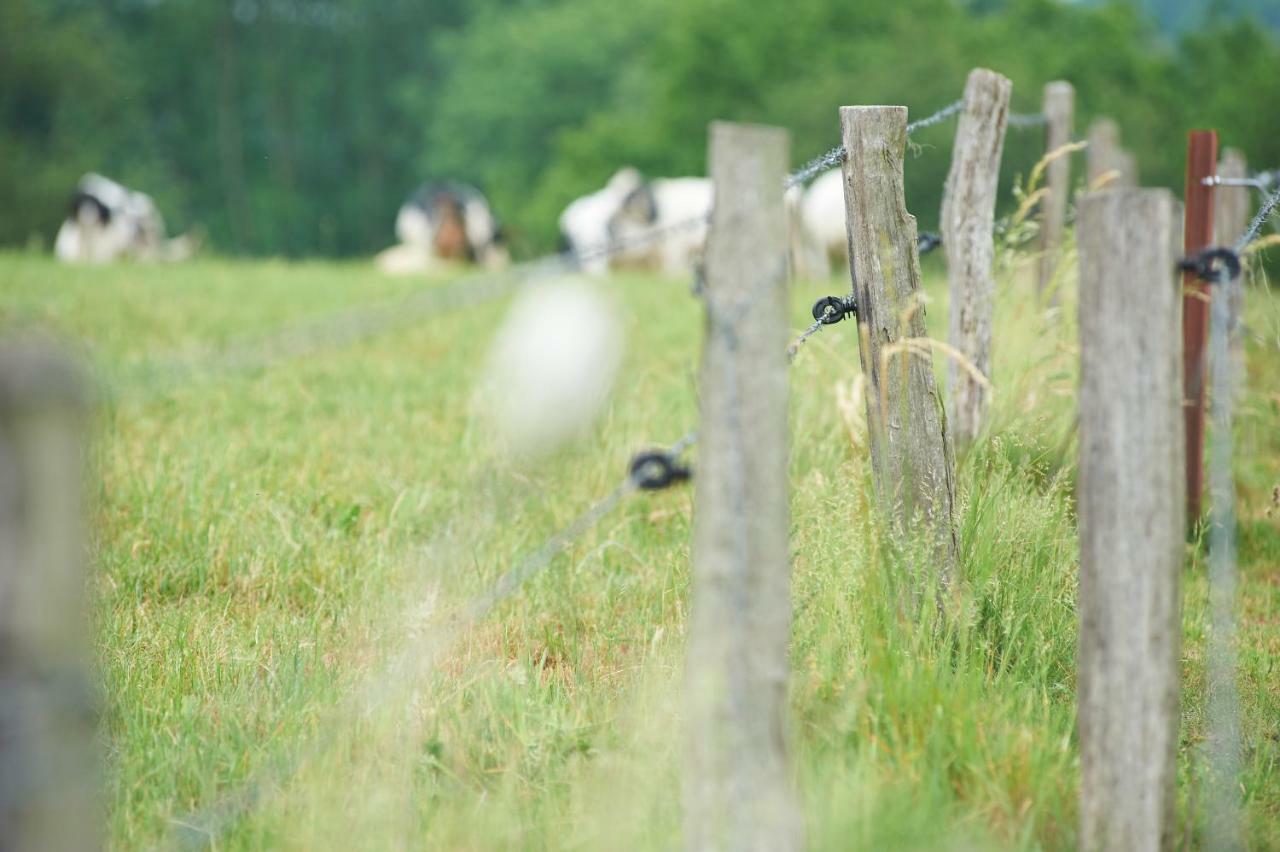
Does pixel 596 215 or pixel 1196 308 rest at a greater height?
pixel 596 215

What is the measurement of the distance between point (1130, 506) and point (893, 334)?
1.00m

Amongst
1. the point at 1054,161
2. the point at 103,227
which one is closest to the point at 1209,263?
the point at 1054,161

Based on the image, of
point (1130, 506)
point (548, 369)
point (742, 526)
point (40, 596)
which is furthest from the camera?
point (548, 369)

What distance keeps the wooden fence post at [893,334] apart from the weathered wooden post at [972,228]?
4.31 ft

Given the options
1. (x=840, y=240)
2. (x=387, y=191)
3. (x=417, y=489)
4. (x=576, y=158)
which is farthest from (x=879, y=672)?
(x=387, y=191)

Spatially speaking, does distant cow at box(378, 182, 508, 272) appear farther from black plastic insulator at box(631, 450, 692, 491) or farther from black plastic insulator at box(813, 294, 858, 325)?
black plastic insulator at box(631, 450, 692, 491)

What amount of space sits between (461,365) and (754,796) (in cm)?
601

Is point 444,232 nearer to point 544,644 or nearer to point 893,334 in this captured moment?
point 544,644

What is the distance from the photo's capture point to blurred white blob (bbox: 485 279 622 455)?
5227 mm

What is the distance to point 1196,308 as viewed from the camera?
188 inches

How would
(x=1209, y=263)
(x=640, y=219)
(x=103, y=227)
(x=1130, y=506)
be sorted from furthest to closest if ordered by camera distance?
(x=103, y=227), (x=640, y=219), (x=1209, y=263), (x=1130, y=506)

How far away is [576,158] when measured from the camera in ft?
113

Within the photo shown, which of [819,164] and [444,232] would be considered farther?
[444,232]

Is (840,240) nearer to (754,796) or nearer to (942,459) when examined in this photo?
(942,459)
